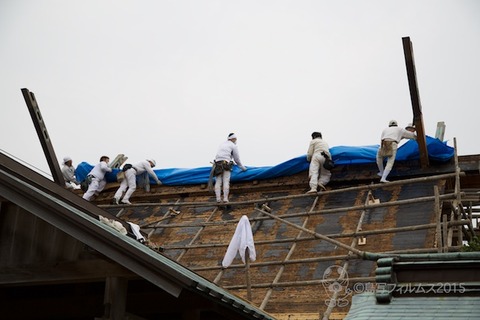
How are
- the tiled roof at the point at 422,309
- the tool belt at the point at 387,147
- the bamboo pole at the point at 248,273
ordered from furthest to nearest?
1. the tool belt at the point at 387,147
2. the bamboo pole at the point at 248,273
3. the tiled roof at the point at 422,309

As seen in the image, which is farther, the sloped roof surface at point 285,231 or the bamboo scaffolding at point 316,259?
the sloped roof surface at point 285,231

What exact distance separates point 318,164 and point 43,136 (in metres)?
5.11

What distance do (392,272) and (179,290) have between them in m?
1.77

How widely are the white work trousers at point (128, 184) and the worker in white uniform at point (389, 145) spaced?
15.9 ft

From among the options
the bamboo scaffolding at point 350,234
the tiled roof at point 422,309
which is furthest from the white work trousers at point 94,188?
the tiled roof at point 422,309

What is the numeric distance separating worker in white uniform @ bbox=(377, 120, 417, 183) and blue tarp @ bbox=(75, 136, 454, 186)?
23 cm

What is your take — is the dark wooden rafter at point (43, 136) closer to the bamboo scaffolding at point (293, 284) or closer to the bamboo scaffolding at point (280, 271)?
the bamboo scaffolding at point (293, 284)

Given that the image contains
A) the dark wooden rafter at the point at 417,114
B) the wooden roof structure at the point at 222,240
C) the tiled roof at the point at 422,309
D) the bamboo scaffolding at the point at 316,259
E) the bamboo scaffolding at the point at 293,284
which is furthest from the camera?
the dark wooden rafter at the point at 417,114

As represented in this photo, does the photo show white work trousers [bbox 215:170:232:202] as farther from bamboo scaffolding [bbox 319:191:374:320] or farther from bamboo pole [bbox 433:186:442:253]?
bamboo pole [bbox 433:186:442:253]

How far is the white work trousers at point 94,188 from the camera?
54.6 ft

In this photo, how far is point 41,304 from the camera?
8.07m

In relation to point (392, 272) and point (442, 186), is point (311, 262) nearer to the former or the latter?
point (442, 186)

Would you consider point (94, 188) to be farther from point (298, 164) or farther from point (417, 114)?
point (417, 114)

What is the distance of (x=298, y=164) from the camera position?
14930mm
